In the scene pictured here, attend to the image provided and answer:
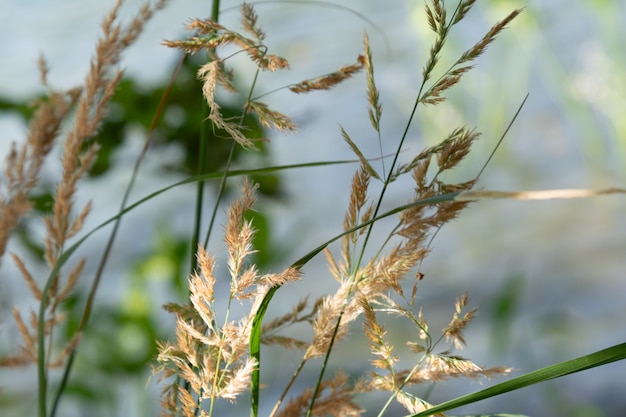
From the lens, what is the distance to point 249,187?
11.7 inches

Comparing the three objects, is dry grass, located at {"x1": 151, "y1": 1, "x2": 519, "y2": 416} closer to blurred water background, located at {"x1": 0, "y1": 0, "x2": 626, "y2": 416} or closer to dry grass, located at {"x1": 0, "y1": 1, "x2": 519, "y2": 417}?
dry grass, located at {"x1": 0, "y1": 1, "x2": 519, "y2": 417}

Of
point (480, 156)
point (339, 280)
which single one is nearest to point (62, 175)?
point (339, 280)

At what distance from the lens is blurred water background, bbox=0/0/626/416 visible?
175cm

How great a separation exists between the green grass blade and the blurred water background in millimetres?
1181

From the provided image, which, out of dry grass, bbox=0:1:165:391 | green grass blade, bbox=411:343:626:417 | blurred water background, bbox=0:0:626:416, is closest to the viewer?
green grass blade, bbox=411:343:626:417

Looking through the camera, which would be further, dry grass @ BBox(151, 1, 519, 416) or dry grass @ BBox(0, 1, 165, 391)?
dry grass @ BBox(0, 1, 165, 391)

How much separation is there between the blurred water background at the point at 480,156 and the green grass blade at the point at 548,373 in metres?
1.18

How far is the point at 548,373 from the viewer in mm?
296

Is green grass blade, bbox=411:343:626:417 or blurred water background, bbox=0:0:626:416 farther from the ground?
blurred water background, bbox=0:0:626:416

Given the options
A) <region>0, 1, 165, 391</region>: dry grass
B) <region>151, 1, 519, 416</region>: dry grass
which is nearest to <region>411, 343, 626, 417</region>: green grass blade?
<region>151, 1, 519, 416</region>: dry grass

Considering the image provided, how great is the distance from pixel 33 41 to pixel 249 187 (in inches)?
98.2

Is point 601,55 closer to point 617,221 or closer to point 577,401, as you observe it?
point 617,221

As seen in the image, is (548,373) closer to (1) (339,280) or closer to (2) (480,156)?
(1) (339,280)

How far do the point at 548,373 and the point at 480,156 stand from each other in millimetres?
2148
